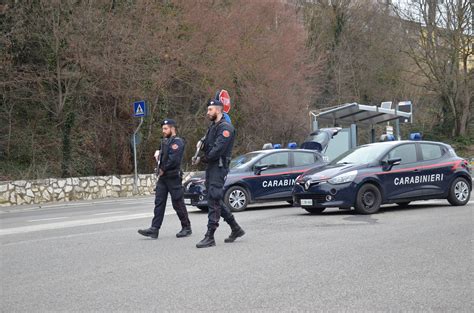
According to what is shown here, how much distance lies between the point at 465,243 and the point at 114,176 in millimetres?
17214

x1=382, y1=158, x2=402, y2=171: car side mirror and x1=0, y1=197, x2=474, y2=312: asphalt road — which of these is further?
x1=382, y1=158, x2=402, y2=171: car side mirror

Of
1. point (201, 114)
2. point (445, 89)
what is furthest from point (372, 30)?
point (201, 114)

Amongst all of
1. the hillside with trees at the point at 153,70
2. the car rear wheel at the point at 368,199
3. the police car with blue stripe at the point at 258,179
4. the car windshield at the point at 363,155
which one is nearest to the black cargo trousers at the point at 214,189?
the car rear wheel at the point at 368,199

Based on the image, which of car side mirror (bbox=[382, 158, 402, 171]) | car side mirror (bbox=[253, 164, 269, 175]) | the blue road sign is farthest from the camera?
the blue road sign

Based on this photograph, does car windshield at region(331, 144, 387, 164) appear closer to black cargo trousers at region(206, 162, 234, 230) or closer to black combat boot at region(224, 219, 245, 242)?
black combat boot at region(224, 219, 245, 242)

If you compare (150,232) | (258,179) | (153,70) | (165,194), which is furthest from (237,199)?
(153,70)

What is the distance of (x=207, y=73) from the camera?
93.3 ft

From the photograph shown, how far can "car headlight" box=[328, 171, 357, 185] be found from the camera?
1252 centimetres

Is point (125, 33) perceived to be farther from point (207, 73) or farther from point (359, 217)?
point (359, 217)

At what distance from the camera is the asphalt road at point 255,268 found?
568cm

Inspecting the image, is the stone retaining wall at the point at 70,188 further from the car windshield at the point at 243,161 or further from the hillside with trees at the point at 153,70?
the car windshield at the point at 243,161

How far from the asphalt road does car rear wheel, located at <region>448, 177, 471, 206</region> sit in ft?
7.01

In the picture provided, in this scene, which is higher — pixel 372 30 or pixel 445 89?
pixel 372 30

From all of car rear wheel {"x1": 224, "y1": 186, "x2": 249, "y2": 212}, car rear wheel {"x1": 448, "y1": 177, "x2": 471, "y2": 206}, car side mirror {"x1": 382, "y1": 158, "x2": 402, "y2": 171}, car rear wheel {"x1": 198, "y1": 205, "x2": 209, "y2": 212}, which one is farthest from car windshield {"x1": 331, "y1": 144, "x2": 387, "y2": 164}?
car rear wheel {"x1": 198, "y1": 205, "x2": 209, "y2": 212}
